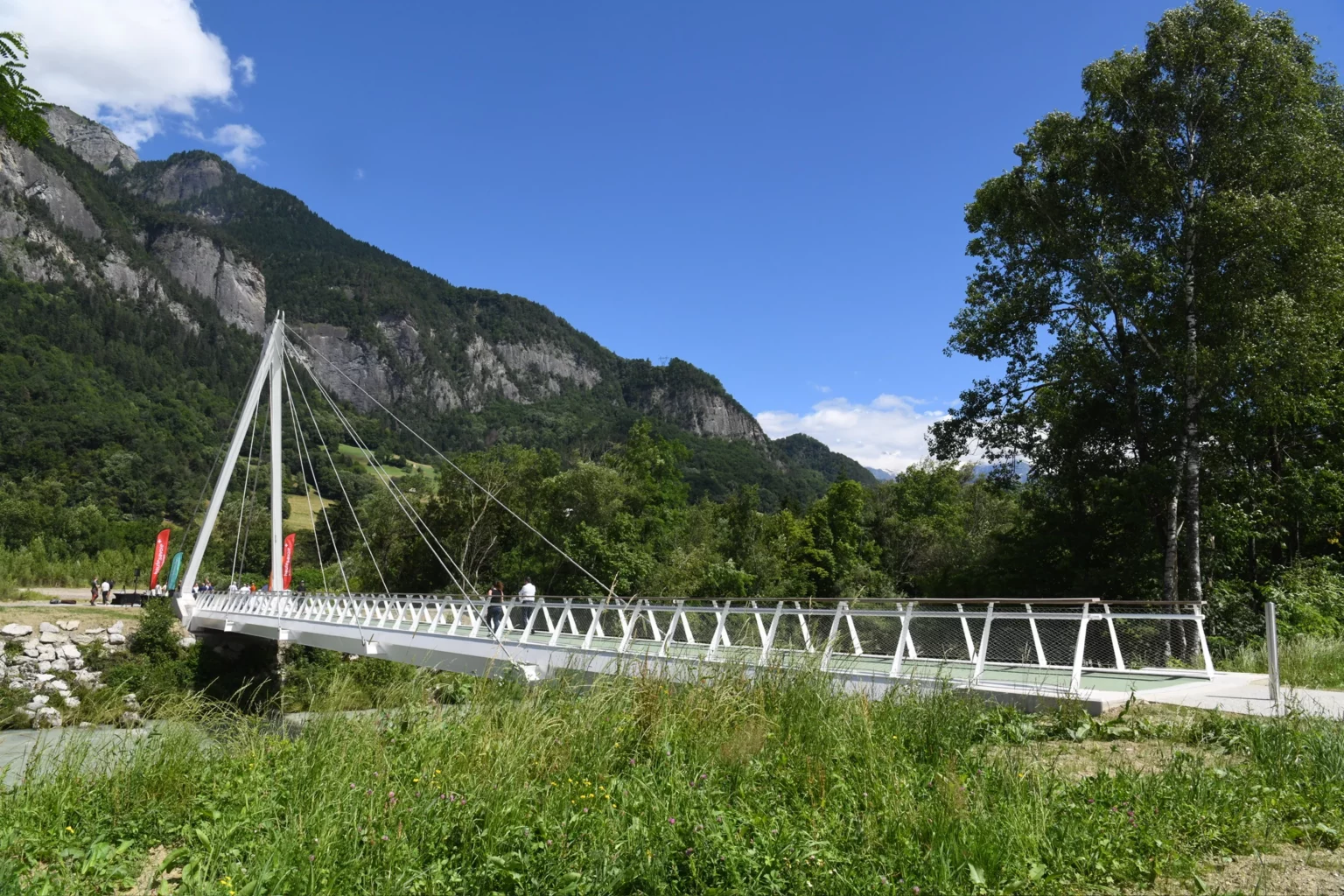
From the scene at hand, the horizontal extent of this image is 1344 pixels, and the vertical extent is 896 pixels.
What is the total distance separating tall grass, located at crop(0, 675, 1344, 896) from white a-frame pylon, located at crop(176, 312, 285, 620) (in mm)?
28955

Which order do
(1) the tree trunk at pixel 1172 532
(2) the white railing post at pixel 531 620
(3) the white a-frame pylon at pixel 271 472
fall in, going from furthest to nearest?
(3) the white a-frame pylon at pixel 271 472, (1) the tree trunk at pixel 1172 532, (2) the white railing post at pixel 531 620

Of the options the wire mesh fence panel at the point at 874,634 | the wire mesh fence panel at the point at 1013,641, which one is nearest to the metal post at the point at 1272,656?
the wire mesh fence panel at the point at 1013,641

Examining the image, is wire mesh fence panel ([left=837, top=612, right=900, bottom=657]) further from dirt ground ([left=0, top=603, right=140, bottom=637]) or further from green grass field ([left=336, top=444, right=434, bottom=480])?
green grass field ([left=336, top=444, right=434, bottom=480])

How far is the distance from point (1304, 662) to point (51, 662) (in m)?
34.7

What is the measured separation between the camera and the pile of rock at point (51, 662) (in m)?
26.9

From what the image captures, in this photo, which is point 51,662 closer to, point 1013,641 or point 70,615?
point 70,615

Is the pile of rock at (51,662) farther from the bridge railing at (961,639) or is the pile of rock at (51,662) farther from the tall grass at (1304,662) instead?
the tall grass at (1304,662)

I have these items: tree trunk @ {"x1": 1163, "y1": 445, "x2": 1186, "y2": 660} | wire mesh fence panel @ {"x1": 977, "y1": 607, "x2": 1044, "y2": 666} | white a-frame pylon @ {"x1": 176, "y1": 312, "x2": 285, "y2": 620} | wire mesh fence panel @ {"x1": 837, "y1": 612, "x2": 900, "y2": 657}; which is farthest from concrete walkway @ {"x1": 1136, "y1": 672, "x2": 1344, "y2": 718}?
white a-frame pylon @ {"x1": 176, "y1": 312, "x2": 285, "y2": 620}

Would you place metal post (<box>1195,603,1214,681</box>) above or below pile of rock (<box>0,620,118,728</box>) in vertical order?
above

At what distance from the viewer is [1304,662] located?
11211 millimetres

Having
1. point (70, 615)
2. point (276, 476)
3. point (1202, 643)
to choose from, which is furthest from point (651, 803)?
point (70, 615)

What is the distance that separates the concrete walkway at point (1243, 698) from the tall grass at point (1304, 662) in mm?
540

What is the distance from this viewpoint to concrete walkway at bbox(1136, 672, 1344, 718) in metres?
7.40

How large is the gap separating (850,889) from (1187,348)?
17200 millimetres
